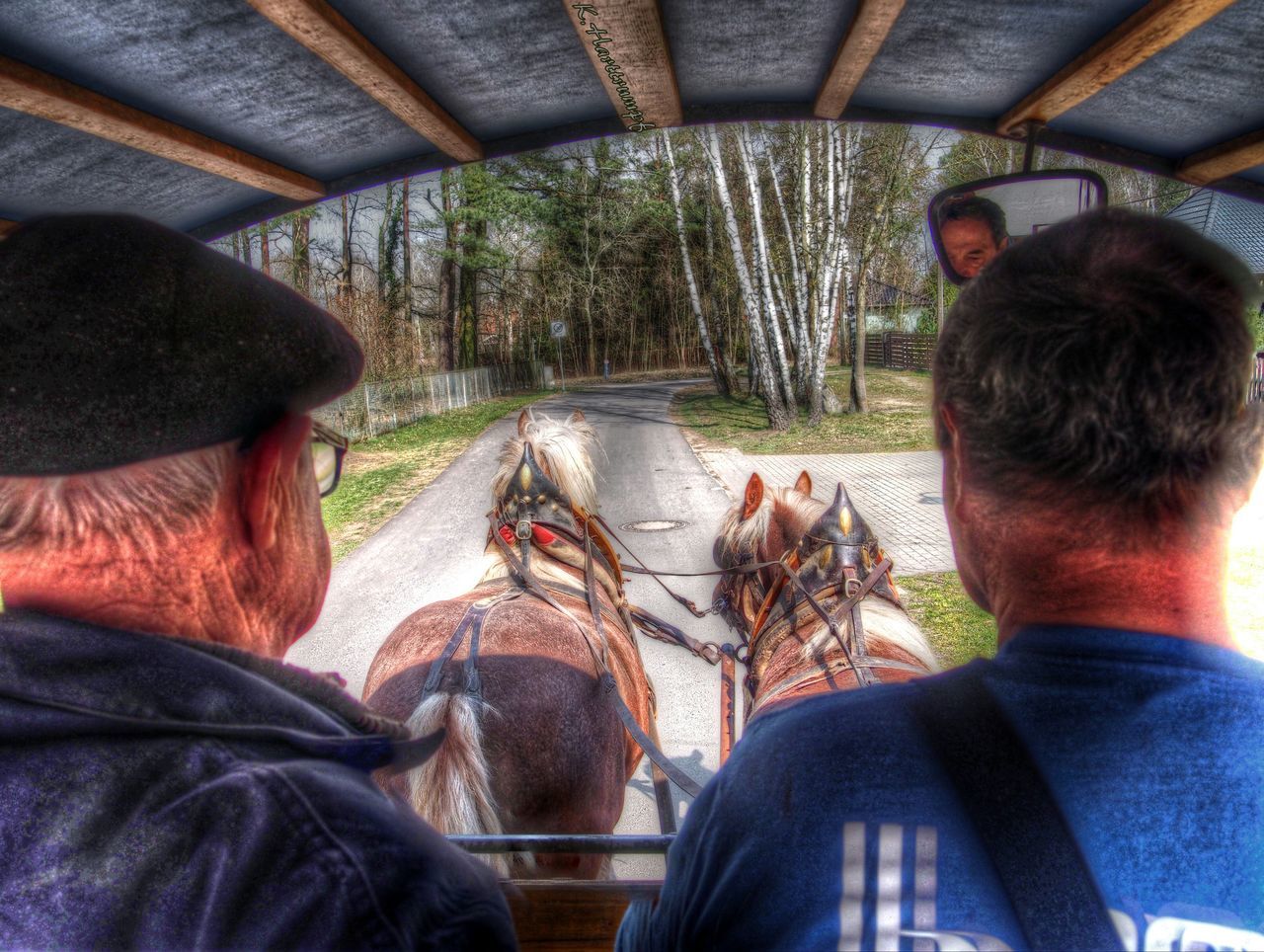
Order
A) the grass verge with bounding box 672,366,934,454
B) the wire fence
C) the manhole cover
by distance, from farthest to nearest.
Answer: the wire fence → the grass verge with bounding box 672,366,934,454 → the manhole cover

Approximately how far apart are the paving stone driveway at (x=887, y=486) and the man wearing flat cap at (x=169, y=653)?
6.89 m

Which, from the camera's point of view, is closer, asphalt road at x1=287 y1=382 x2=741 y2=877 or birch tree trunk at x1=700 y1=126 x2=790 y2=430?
asphalt road at x1=287 y1=382 x2=741 y2=877

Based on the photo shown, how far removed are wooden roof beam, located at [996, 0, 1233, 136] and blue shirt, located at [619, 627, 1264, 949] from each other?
1819 millimetres

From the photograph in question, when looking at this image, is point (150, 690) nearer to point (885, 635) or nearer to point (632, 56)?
point (632, 56)

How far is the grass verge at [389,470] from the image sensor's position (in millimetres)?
10461

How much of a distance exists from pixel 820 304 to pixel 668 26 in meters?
15.1

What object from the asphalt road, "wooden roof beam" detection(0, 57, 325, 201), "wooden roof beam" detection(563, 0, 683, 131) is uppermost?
"wooden roof beam" detection(563, 0, 683, 131)

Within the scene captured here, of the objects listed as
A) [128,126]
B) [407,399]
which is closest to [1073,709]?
[128,126]

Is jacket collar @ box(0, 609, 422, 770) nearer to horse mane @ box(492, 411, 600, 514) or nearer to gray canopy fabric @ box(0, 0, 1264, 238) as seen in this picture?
gray canopy fabric @ box(0, 0, 1264, 238)

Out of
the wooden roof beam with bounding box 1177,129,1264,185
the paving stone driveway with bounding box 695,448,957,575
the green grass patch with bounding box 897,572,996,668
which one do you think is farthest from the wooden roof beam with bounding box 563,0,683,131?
the paving stone driveway with bounding box 695,448,957,575

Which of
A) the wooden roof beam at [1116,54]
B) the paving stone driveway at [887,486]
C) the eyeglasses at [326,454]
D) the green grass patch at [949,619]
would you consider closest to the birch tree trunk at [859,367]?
the paving stone driveway at [887,486]

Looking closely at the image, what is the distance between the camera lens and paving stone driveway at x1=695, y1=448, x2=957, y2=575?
8.44 meters

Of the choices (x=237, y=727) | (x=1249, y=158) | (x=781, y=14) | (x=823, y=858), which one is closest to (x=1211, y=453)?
(x=823, y=858)

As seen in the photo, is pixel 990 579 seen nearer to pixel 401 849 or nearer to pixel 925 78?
pixel 401 849
